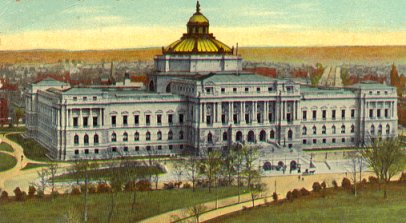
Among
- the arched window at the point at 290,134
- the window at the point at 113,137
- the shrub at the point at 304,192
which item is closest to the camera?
the shrub at the point at 304,192

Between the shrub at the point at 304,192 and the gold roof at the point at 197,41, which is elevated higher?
the gold roof at the point at 197,41

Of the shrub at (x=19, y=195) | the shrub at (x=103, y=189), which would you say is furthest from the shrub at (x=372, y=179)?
the shrub at (x=19, y=195)

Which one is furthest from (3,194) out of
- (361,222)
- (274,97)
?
(274,97)

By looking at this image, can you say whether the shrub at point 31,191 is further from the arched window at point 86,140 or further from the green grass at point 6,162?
the arched window at point 86,140

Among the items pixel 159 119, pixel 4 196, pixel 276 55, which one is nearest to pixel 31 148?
pixel 159 119

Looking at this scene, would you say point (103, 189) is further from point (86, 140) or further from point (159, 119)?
point (159, 119)

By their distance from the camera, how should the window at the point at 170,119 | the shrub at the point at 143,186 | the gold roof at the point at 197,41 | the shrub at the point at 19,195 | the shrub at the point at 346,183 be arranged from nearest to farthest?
the shrub at the point at 19,195 < the shrub at the point at 143,186 < the shrub at the point at 346,183 < the window at the point at 170,119 < the gold roof at the point at 197,41

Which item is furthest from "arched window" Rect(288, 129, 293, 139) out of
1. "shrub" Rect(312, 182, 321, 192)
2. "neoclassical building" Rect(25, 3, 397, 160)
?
"shrub" Rect(312, 182, 321, 192)

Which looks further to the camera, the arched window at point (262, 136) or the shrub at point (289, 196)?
the arched window at point (262, 136)

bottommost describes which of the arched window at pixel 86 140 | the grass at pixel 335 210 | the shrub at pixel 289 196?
the grass at pixel 335 210
